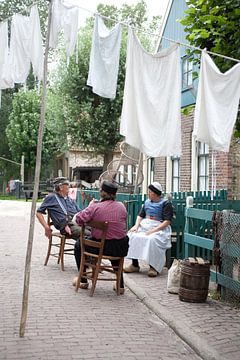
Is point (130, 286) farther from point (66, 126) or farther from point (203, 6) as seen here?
point (66, 126)

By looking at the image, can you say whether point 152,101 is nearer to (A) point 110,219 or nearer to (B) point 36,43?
(B) point 36,43

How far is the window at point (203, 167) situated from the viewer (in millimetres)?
14414

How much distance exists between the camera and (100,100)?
26.8 meters

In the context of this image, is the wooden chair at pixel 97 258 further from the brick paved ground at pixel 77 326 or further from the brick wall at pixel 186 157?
the brick wall at pixel 186 157

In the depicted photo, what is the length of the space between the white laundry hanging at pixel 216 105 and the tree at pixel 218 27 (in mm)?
542

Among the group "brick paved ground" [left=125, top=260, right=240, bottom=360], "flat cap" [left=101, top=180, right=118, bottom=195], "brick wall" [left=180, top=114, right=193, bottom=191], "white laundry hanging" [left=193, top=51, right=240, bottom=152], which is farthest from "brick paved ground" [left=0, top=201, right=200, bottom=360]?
"brick wall" [left=180, top=114, right=193, bottom=191]

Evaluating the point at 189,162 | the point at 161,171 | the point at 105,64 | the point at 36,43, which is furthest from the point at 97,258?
the point at 161,171

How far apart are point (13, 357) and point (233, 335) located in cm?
232

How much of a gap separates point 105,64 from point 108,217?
2.22 m

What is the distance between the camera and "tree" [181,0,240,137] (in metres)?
6.50

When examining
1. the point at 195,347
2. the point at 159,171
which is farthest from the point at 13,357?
the point at 159,171

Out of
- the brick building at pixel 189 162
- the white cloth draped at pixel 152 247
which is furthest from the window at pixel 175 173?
the white cloth draped at pixel 152 247

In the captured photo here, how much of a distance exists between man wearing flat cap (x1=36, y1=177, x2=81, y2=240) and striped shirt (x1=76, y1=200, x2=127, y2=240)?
180 cm

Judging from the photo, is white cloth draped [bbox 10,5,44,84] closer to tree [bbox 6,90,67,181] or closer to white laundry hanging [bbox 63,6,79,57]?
white laundry hanging [bbox 63,6,79,57]
